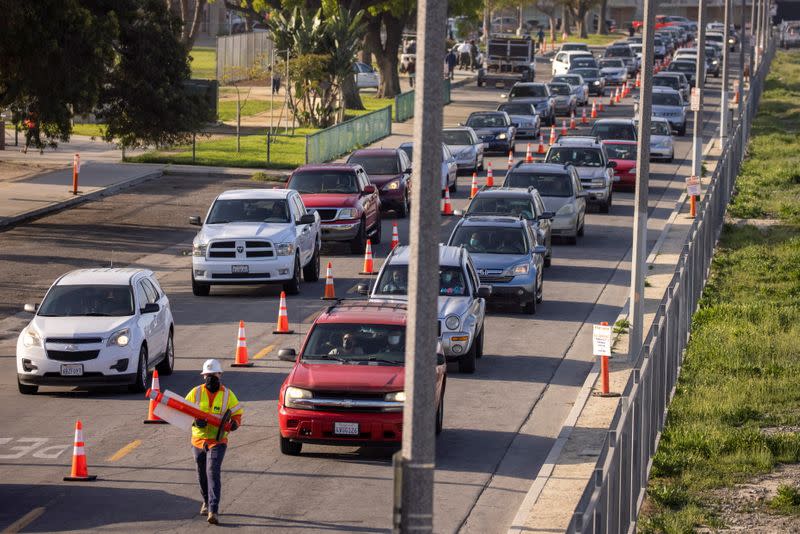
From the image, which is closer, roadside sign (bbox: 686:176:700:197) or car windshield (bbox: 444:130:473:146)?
roadside sign (bbox: 686:176:700:197)

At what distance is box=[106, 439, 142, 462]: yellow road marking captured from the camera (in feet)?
56.7

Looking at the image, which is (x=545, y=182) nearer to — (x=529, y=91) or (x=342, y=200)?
(x=342, y=200)

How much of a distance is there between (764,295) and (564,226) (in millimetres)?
6449

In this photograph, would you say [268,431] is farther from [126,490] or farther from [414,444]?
[414,444]

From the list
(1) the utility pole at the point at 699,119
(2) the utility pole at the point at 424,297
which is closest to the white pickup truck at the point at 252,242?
(1) the utility pole at the point at 699,119

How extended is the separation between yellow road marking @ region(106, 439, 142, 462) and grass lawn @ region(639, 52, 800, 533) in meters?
5.95

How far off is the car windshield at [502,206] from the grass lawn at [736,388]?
13.0 feet

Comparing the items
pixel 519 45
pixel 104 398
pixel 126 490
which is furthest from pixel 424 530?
pixel 519 45

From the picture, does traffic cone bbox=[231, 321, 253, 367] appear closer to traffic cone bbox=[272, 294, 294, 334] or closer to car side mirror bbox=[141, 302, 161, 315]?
car side mirror bbox=[141, 302, 161, 315]

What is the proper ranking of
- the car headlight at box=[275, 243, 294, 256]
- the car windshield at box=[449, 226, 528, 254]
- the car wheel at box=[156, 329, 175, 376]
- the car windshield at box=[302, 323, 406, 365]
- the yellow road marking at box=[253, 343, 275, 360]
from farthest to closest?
the car headlight at box=[275, 243, 294, 256] → the car windshield at box=[449, 226, 528, 254] → the yellow road marking at box=[253, 343, 275, 360] → the car wheel at box=[156, 329, 175, 376] → the car windshield at box=[302, 323, 406, 365]

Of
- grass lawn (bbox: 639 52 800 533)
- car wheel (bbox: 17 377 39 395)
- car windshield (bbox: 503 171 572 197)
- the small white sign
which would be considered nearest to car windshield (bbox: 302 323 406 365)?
the small white sign

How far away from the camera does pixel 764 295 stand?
29.8 metres

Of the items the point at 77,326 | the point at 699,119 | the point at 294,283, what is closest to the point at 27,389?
the point at 77,326

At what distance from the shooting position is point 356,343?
18.2 meters
